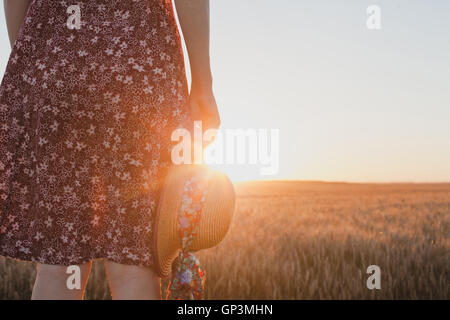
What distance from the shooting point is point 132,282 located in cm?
110

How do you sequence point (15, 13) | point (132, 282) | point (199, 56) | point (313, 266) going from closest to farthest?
point (132, 282), point (199, 56), point (15, 13), point (313, 266)

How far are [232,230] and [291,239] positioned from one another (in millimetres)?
639

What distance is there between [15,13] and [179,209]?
3.05 ft

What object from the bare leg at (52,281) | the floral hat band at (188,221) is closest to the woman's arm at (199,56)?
the floral hat band at (188,221)

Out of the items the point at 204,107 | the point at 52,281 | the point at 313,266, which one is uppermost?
the point at 204,107

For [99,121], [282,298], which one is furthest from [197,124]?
[282,298]

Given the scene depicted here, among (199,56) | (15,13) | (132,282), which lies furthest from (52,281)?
(15,13)

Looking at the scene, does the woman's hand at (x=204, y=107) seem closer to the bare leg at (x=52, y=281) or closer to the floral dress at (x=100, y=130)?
the floral dress at (x=100, y=130)

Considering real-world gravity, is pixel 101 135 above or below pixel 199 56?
below

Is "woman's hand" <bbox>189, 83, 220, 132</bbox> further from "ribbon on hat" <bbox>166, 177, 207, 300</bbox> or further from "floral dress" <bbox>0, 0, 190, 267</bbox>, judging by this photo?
"ribbon on hat" <bbox>166, 177, 207, 300</bbox>

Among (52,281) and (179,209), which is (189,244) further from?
(52,281)

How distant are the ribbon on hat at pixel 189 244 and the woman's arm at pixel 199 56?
0.80 ft

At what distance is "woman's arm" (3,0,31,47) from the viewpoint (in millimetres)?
1359

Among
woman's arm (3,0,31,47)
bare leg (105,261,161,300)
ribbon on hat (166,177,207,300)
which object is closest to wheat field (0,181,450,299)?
ribbon on hat (166,177,207,300)
